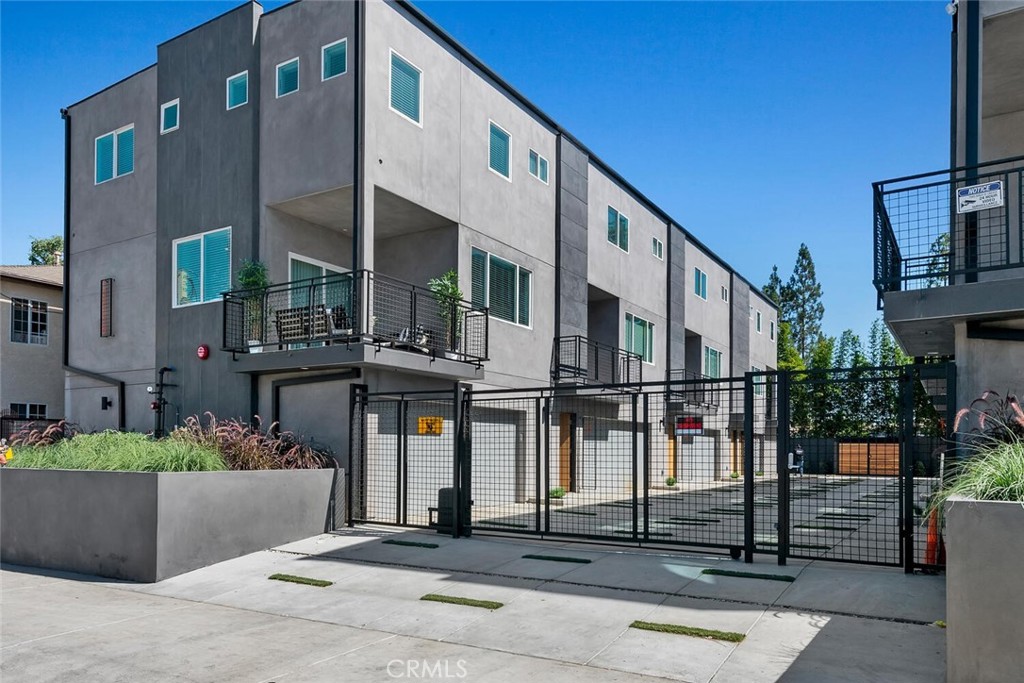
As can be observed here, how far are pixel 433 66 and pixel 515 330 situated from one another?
5.71 metres

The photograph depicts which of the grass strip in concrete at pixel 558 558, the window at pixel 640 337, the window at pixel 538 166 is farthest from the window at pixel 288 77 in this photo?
the window at pixel 640 337

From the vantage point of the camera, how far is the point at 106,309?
16.9 meters

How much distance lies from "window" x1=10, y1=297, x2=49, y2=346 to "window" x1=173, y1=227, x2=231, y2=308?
6752 mm

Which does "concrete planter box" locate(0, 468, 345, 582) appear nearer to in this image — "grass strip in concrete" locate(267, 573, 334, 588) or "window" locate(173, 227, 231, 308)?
"grass strip in concrete" locate(267, 573, 334, 588)

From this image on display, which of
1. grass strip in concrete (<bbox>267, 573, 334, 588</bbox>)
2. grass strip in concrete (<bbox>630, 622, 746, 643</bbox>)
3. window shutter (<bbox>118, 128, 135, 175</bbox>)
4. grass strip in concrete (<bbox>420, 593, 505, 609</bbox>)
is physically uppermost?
window shutter (<bbox>118, 128, 135, 175</bbox>)

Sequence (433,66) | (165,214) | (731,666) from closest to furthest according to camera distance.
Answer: (731,666) → (433,66) → (165,214)

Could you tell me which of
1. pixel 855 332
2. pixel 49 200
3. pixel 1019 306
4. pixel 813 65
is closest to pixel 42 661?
pixel 1019 306

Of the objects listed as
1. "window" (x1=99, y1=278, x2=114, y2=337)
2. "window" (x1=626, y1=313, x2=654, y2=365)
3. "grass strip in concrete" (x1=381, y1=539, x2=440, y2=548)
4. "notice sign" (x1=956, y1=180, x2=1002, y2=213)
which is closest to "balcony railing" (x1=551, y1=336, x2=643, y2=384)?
"window" (x1=626, y1=313, x2=654, y2=365)

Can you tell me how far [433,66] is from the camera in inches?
587

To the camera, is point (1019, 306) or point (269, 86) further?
point (269, 86)

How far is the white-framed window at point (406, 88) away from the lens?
13.9 meters

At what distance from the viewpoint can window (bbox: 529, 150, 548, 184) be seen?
1830 centimetres

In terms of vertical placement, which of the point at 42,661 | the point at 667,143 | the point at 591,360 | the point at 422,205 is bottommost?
the point at 42,661

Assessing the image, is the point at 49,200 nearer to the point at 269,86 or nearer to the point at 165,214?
the point at 165,214
